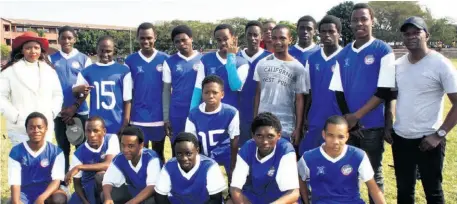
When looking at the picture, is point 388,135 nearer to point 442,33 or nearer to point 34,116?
point 34,116

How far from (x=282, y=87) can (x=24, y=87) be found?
9.09ft

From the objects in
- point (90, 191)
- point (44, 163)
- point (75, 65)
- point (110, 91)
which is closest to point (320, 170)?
point (90, 191)

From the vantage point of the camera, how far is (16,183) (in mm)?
3996

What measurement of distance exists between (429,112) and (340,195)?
41.3 inches

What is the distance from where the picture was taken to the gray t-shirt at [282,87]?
4.21m

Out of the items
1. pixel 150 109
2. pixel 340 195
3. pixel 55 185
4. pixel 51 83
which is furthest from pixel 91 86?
pixel 340 195

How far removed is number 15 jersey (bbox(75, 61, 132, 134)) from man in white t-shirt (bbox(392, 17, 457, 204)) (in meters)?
3.00

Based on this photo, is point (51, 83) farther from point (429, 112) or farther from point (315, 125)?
point (429, 112)

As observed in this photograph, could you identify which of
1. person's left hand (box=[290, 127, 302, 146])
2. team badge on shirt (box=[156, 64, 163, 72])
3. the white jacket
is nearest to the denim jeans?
person's left hand (box=[290, 127, 302, 146])

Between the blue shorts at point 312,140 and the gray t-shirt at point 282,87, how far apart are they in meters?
0.19

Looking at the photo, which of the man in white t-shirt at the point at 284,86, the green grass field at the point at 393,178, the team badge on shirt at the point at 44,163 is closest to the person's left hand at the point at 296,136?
the man in white t-shirt at the point at 284,86

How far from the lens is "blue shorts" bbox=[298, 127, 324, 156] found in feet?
13.9

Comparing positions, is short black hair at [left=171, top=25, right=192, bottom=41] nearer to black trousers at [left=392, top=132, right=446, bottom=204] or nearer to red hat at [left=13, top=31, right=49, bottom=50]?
red hat at [left=13, top=31, right=49, bottom=50]

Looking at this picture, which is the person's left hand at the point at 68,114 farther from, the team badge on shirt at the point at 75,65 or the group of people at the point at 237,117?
the team badge on shirt at the point at 75,65
